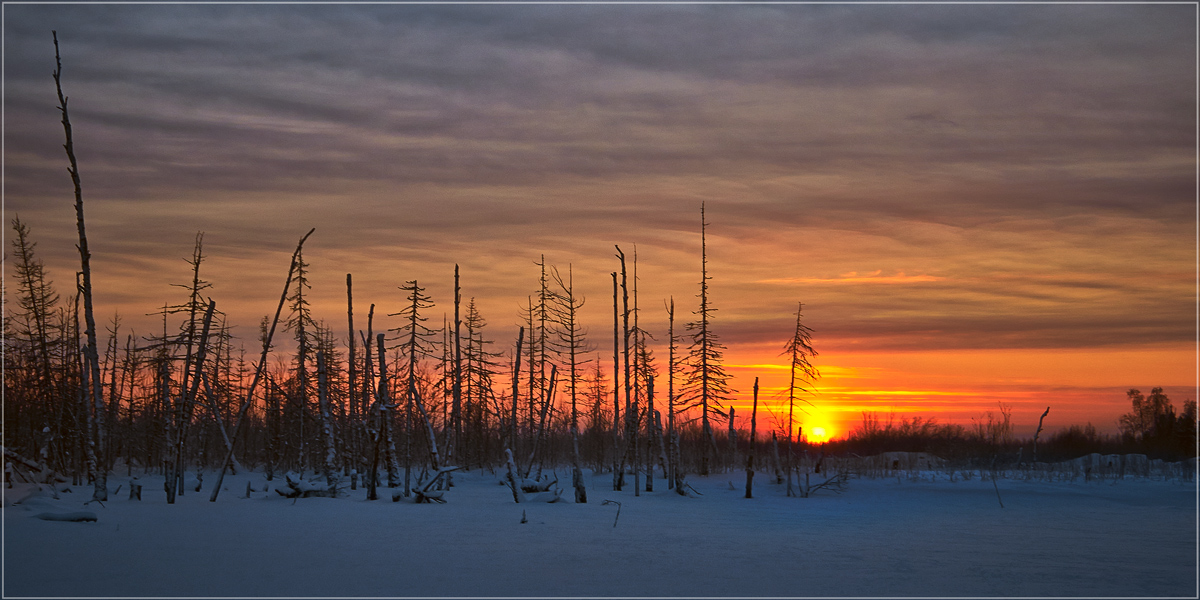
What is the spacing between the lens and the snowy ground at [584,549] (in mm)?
11930

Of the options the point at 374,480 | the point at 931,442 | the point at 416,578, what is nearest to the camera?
the point at 416,578

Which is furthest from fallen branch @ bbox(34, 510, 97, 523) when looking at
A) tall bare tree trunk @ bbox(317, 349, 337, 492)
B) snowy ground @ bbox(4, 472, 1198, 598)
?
tall bare tree trunk @ bbox(317, 349, 337, 492)

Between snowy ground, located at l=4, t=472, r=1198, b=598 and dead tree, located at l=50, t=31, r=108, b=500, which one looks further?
dead tree, located at l=50, t=31, r=108, b=500

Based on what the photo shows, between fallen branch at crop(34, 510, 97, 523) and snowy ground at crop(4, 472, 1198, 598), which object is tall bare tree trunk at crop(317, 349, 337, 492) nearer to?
snowy ground at crop(4, 472, 1198, 598)

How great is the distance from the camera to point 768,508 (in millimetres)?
25391

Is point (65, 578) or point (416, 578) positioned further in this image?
point (416, 578)

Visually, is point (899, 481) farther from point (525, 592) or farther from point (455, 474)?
point (525, 592)

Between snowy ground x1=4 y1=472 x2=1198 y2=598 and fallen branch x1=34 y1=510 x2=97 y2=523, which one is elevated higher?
fallen branch x1=34 y1=510 x2=97 y2=523

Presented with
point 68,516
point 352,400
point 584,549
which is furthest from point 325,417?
point 584,549

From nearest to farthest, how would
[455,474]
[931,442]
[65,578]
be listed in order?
[65,578], [455,474], [931,442]

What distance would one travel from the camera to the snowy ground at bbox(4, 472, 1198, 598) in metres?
11.9

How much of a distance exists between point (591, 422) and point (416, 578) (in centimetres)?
3478

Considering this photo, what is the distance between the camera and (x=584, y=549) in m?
15.3

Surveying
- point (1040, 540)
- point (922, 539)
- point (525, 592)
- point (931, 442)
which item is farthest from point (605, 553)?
point (931, 442)
